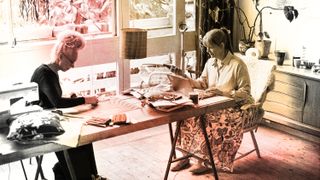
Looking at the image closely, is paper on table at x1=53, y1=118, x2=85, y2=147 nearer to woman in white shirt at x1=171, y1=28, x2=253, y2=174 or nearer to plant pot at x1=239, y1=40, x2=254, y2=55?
woman in white shirt at x1=171, y1=28, x2=253, y2=174

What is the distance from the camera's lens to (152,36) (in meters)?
5.07

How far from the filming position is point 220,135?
12.8 ft

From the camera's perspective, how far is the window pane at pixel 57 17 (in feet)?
13.9

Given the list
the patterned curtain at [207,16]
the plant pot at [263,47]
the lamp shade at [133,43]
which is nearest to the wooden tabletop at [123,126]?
the lamp shade at [133,43]

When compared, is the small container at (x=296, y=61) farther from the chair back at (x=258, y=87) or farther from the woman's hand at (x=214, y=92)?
the woman's hand at (x=214, y=92)

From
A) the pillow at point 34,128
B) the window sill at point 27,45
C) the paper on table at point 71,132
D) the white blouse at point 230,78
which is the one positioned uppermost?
the window sill at point 27,45

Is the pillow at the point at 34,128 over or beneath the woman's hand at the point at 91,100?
beneath

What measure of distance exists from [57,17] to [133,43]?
0.75 m

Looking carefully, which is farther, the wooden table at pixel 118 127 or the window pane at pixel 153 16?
the window pane at pixel 153 16

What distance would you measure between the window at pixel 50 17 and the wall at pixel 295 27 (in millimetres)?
1774

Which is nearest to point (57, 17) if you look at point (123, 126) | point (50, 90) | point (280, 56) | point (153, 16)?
point (153, 16)

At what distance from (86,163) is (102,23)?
195 cm

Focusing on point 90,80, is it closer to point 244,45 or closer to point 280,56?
point 244,45

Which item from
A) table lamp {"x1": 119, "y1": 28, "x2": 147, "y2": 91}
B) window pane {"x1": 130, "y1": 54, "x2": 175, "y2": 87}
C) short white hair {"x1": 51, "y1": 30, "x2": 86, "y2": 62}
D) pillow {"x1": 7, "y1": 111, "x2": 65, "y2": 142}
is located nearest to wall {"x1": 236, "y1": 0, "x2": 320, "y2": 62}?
window pane {"x1": 130, "y1": 54, "x2": 175, "y2": 87}
